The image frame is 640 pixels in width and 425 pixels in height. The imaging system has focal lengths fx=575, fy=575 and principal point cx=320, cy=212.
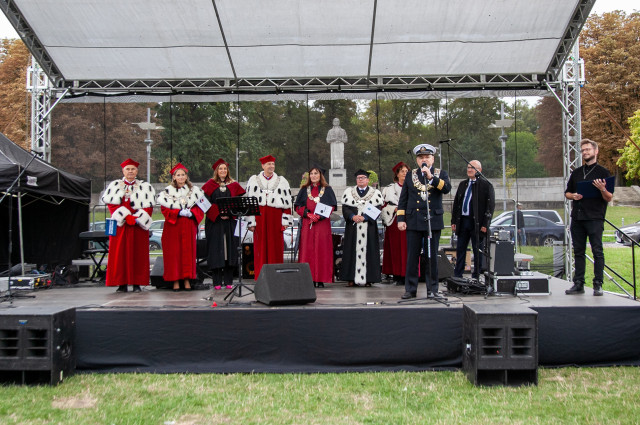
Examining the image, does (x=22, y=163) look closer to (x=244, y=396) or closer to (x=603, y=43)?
(x=244, y=396)

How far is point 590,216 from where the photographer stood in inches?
254

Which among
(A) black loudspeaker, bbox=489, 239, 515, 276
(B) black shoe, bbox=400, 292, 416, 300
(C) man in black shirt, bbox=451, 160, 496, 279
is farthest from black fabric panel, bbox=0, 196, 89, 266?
(A) black loudspeaker, bbox=489, 239, 515, 276

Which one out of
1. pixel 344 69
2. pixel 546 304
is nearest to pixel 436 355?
pixel 546 304

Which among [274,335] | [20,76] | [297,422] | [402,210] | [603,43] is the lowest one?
[297,422]

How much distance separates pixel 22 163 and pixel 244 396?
5.16 m

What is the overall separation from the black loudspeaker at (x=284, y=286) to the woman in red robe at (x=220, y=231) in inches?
74.1

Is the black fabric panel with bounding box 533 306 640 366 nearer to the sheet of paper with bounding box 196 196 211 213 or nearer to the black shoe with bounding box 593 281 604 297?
the black shoe with bounding box 593 281 604 297

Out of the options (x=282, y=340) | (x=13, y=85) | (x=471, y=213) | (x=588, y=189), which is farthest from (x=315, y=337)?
(x=13, y=85)

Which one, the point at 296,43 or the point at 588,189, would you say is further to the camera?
the point at 296,43

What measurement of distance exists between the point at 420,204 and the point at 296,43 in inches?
153

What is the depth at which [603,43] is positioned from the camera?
3866cm

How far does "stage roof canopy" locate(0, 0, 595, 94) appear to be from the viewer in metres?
8.36

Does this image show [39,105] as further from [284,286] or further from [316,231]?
[284,286]

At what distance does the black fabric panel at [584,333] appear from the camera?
543 centimetres
